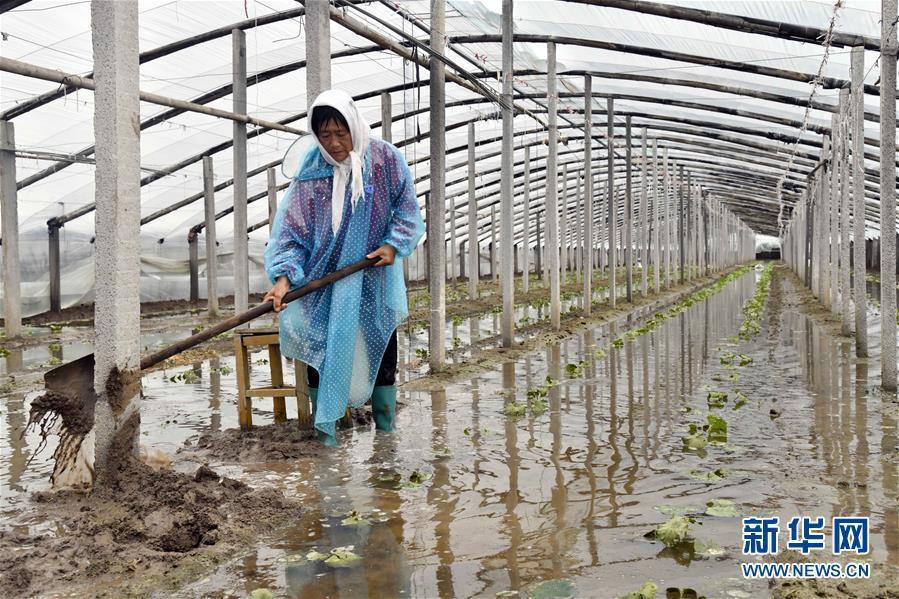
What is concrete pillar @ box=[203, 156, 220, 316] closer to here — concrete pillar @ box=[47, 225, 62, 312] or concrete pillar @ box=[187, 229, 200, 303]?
concrete pillar @ box=[47, 225, 62, 312]

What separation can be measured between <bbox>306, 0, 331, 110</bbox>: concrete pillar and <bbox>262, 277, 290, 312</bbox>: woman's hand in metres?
1.64

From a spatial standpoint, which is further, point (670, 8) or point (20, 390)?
point (670, 8)

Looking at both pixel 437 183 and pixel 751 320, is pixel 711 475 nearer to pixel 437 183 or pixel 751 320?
pixel 437 183

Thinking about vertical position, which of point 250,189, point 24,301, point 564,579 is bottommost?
point 564,579

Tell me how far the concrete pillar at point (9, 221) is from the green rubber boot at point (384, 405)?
31.4ft

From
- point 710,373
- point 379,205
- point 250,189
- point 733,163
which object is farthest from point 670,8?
point 733,163

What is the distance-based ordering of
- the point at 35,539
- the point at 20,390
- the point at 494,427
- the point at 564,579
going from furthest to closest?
the point at 20,390, the point at 494,427, the point at 35,539, the point at 564,579

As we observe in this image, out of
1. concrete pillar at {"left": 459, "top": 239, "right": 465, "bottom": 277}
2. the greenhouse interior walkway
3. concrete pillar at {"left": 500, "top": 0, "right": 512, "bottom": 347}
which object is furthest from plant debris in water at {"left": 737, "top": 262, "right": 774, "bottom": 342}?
concrete pillar at {"left": 459, "top": 239, "right": 465, "bottom": 277}

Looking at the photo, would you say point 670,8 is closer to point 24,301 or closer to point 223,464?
point 223,464

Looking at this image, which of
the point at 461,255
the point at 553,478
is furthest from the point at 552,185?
the point at 461,255

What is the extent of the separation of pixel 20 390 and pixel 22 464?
11.1 feet

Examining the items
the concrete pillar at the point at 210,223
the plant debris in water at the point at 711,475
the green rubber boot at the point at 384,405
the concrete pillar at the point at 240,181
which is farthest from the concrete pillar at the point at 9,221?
the plant debris in water at the point at 711,475

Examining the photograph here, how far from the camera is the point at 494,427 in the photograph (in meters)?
5.58

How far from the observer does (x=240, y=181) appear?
35.8 ft
